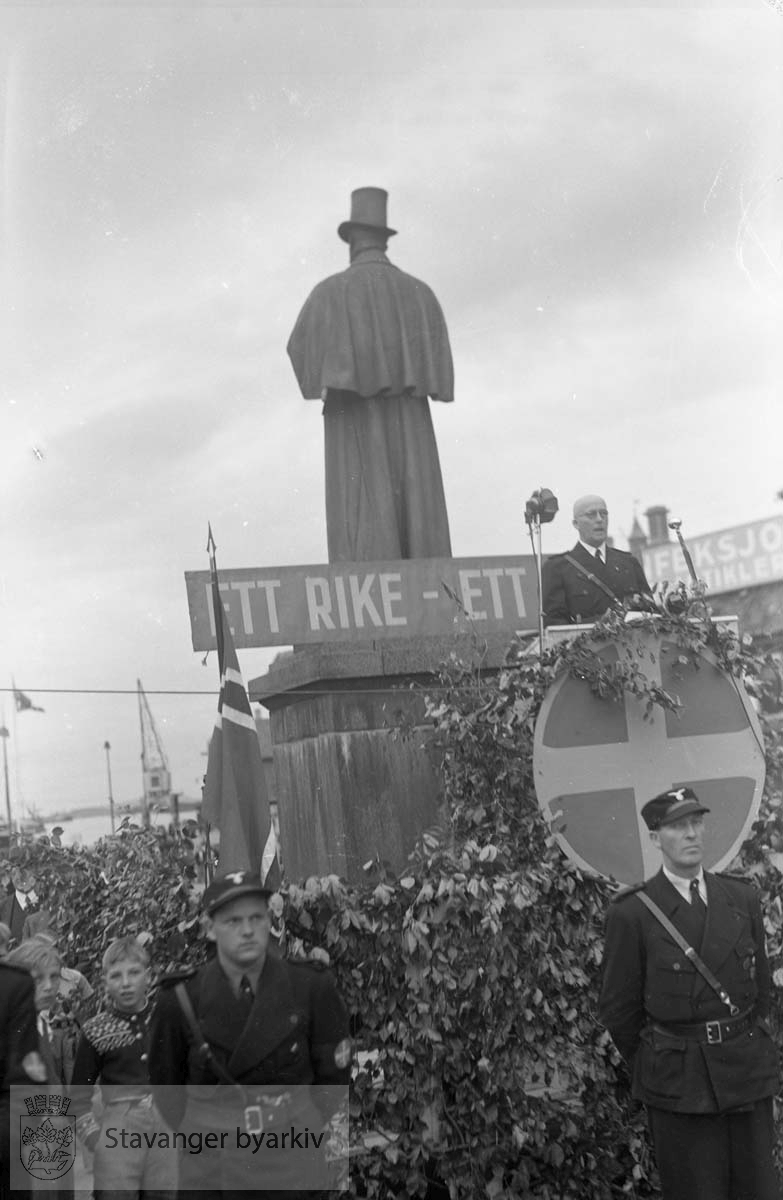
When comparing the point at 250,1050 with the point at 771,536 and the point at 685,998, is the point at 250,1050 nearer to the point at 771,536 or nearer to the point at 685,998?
the point at 685,998

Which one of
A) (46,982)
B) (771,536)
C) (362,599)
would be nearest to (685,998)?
(46,982)

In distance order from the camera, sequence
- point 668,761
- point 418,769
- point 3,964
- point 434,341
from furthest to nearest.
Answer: point 434,341
point 418,769
point 668,761
point 3,964

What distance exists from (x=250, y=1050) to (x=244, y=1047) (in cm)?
2

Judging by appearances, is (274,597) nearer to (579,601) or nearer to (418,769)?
(418,769)

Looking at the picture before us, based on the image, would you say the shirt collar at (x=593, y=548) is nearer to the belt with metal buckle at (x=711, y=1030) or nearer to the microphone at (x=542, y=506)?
the microphone at (x=542, y=506)

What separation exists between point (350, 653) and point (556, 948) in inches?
97.0

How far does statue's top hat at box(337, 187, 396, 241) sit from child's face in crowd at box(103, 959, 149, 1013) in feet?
19.2

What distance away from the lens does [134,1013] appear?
14.4ft

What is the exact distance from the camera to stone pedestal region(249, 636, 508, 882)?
656 cm

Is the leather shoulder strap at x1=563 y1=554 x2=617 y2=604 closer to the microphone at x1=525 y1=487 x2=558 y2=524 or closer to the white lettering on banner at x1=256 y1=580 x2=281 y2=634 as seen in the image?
the microphone at x1=525 y1=487 x2=558 y2=524

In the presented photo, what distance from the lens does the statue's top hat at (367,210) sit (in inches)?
348

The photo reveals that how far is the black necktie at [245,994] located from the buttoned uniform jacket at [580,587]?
2.81 metres

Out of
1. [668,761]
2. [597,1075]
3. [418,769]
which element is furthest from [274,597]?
[597,1075]

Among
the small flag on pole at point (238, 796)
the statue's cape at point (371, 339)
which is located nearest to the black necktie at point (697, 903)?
the small flag on pole at point (238, 796)
